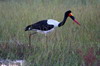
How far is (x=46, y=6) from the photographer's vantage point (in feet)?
23.6

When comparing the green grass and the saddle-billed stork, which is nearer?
the green grass

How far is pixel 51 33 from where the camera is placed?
6.66m

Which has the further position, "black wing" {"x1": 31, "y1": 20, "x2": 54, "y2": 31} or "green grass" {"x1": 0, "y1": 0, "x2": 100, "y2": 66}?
"black wing" {"x1": 31, "y1": 20, "x2": 54, "y2": 31}

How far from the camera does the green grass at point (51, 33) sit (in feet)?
19.2

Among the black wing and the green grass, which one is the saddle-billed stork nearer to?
the black wing

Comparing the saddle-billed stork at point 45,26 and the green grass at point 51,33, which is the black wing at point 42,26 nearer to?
the saddle-billed stork at point 45,26

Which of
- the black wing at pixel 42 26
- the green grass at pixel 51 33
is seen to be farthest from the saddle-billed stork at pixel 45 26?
the green grass at pixel 51 33

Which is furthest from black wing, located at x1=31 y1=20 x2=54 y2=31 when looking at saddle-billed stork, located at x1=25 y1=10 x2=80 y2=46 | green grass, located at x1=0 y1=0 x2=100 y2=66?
green grass, located at x1=0 y1=0 x2=100 y2=66

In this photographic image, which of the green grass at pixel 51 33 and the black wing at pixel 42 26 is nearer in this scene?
the green grass at pixel 51 33

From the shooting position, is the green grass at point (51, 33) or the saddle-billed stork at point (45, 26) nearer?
the green grass at point (51, 33)

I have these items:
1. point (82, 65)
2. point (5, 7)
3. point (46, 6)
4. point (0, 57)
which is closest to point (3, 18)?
point (5, 7)

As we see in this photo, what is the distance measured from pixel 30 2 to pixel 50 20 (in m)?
0.97

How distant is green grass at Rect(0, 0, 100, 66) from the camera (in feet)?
19.2

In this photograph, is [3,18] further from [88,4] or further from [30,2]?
[88,4]
